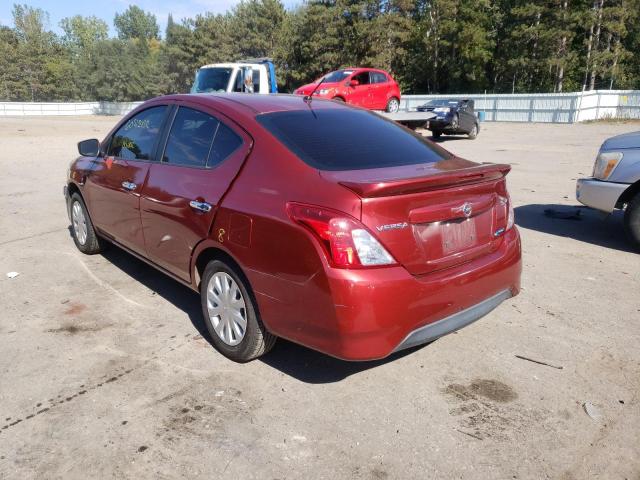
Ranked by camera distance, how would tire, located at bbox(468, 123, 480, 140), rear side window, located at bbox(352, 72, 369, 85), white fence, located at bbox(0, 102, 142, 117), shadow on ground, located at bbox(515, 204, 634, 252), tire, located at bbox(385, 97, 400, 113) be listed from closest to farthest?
shadow on ground, located at bbox(515, 204, 634, 252)
rear side window, located at bbox(352, 72, 369, 85)
tire, located at bbox(468, 123, 480, 140)
tire, located at bbox(385, 97, 400, 113)
white fence, located at bbox(0, 102, 142, 117)

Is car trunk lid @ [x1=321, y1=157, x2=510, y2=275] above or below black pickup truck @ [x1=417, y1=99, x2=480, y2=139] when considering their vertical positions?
above

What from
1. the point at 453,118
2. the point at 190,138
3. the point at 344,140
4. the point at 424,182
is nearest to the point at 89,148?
the point at 190,138

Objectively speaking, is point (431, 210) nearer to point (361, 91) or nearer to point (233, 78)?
point (233, 78)

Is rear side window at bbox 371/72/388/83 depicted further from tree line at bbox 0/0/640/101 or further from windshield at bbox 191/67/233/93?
tree line at bbox 0/0/640/101

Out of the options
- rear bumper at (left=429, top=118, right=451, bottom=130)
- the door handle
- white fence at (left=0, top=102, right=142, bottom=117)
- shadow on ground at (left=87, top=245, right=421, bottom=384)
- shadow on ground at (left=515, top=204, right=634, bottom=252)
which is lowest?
white fence at (left=0, top=102, right=142, bottom=117)

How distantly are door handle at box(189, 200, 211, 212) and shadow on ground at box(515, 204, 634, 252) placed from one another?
184 inches

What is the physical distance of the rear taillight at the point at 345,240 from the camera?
2670 mm

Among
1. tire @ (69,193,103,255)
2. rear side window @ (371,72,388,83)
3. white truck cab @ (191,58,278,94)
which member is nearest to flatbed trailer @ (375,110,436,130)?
white truck cab @ (191,58,278,94)

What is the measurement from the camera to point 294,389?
3.17m

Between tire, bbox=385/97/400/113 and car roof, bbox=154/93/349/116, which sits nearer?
car roof, bbox=154/93/349/116

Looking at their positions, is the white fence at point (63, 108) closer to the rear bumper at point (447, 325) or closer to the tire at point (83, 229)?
the tire at point (83, 229)

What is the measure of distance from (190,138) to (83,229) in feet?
8.13

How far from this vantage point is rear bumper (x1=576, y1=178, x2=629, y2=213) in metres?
5.68

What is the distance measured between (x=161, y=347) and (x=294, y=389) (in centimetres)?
109
